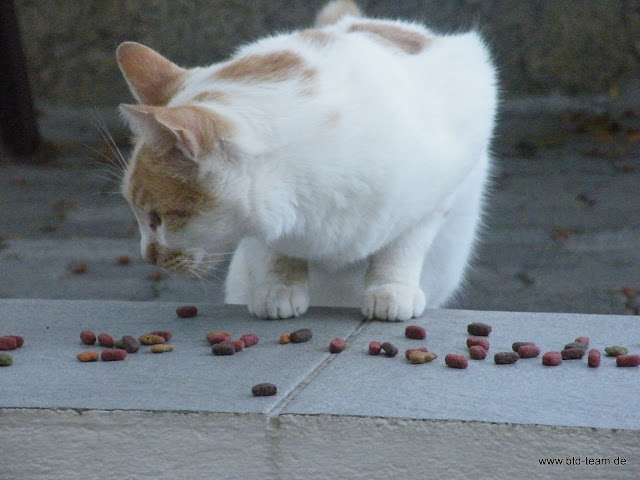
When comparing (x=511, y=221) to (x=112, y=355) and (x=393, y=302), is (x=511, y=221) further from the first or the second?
(x=112, y=355)

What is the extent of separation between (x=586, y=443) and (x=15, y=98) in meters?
4.59

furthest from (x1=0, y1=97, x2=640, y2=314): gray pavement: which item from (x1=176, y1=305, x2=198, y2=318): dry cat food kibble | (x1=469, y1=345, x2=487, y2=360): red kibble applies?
(x1=469, y1=345, x2=487, y2=360): red kibble

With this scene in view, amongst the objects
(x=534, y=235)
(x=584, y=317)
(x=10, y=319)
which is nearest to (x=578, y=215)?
(x=534, y=235)

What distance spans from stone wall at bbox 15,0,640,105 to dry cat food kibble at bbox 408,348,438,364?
404 centimetres

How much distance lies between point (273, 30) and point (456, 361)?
4.35 m

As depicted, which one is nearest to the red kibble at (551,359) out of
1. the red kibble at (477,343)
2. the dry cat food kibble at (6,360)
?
the red kibble at (477,343)

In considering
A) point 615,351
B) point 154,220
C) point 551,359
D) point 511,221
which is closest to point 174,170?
point 154,220

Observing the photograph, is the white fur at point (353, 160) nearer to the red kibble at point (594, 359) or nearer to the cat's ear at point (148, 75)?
the cat's ear at point (148, 75)

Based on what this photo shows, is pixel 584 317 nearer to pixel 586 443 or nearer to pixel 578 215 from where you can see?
pixel 586 443

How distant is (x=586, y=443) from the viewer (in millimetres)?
1528

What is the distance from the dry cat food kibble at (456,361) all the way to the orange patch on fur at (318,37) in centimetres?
77

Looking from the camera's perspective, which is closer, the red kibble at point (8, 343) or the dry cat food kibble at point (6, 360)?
the dry cat food kibble at point (6, 360)

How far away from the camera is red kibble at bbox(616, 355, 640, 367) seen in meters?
1.87

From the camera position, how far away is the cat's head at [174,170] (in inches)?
72.5
